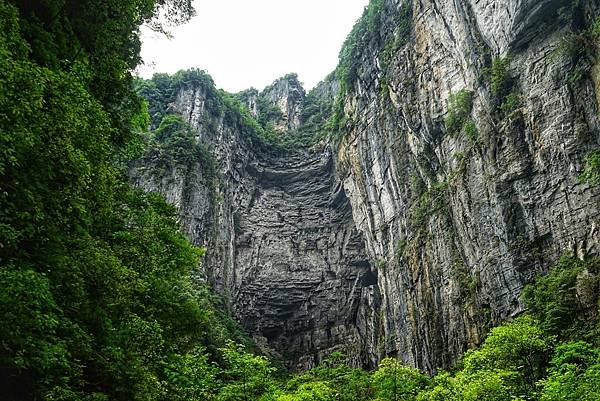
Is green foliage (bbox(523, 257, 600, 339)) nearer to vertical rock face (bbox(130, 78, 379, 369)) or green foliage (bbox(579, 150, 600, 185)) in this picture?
green foliage (bbox(579, 150, 600, 185))

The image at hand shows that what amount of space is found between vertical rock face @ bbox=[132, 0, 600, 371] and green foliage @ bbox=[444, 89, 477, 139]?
12 cm

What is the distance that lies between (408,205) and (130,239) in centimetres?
2520

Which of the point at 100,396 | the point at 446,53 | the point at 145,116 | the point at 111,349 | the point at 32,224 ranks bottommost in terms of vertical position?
the point at 100,396

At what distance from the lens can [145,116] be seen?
43.8 ft

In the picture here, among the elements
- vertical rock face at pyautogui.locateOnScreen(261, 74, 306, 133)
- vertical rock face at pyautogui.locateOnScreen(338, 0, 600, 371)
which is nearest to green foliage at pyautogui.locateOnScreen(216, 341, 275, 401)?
vertical rock face at pyautogui.locateOnScreen(338, 0, 600, 371)

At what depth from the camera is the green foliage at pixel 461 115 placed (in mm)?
26375

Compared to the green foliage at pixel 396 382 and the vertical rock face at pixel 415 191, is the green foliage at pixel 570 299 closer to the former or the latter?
the vertical rock face at pixel 415 191

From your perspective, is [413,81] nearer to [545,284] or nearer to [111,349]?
[545,284]

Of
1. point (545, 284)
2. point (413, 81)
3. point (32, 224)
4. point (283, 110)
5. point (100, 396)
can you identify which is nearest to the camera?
point (32, 224)

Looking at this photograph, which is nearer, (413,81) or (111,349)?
(111,349)

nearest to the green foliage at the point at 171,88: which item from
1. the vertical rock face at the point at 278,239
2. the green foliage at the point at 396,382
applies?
the vertical rock face at the point at 278,239

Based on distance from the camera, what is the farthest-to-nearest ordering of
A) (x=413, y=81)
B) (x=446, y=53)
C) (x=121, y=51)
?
(x=413, y=81)
(x=446, y=53)
(x=121, y=51)

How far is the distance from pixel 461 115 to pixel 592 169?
31.9 feet

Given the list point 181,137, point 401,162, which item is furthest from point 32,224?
point 181,137
